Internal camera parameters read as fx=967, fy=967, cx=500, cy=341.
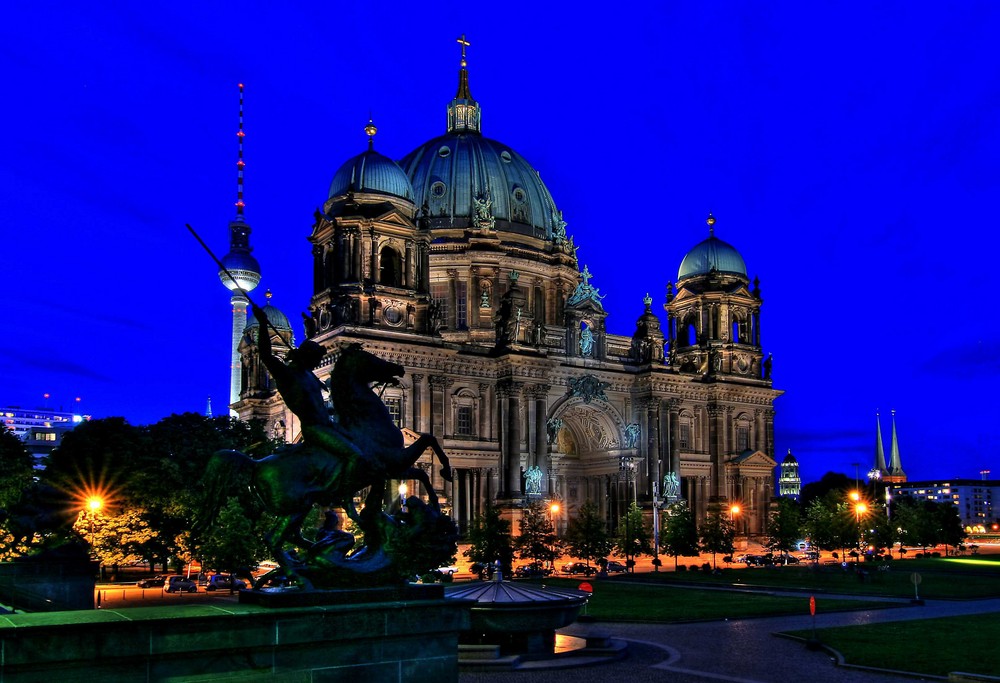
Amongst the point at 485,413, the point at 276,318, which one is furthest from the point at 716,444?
the point at 276,318

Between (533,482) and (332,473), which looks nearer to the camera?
(332,473)

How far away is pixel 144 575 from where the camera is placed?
220 feet

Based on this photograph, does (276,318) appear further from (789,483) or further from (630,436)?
(789,483)

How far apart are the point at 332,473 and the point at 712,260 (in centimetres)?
9120

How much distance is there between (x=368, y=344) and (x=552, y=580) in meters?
23.6

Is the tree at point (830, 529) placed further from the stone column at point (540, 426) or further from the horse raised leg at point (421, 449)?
the horse raised leg at point (421, 449)

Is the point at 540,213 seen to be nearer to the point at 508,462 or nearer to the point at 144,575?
the point at 508,462

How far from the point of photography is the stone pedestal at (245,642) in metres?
12.5

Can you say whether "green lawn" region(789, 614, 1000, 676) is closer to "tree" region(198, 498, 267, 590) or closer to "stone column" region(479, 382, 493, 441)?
"tree" region(198, 498, 267, 590)

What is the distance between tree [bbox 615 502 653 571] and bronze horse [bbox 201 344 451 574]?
5258cm

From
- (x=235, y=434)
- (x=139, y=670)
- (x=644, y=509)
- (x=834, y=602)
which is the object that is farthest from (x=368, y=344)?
(x=139, y=670)

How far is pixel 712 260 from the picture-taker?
339 ft

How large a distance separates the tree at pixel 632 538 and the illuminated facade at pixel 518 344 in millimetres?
7185

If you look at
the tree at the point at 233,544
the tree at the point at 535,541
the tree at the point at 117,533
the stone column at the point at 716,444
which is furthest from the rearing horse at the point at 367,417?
the stone column at the point at 716,444
